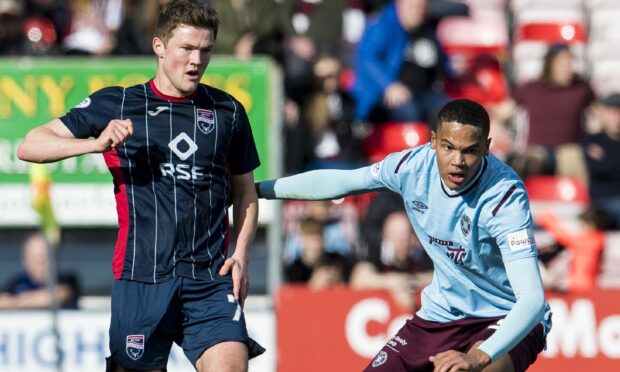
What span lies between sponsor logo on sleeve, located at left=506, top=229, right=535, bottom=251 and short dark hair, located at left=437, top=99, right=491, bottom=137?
459mm

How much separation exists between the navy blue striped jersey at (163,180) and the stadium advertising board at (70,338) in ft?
12.2

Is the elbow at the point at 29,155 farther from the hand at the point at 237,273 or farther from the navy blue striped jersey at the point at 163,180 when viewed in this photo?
the hand at the point at 237,273


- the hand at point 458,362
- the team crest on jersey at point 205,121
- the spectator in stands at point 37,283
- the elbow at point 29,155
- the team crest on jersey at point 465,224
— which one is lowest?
the spectator in stands at point 37,283

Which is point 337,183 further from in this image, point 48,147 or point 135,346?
point 48,147

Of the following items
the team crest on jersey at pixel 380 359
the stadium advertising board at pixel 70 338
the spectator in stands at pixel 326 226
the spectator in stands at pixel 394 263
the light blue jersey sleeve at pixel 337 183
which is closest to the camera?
the light blue jersey sleeve at pixel 337 183

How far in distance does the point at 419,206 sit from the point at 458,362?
100cm

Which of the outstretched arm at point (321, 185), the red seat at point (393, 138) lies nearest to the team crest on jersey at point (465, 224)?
the outstretched arm at point (321, 185)

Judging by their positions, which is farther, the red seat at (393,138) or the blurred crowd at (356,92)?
the red seat at (393,138)

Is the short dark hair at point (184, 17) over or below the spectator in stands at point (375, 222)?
over

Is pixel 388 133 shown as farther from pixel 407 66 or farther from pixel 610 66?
pixel 610 66

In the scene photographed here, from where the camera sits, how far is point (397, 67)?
38.7 feet

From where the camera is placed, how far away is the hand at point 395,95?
Result: 11.6 m

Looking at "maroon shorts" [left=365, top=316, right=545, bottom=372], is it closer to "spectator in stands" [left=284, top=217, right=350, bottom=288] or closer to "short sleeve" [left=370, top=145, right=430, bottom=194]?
"short sleeve" [left=370, top=145, right=430, bottom=194]

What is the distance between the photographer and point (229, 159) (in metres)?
5.87
